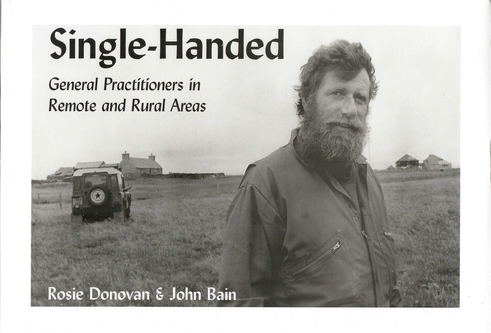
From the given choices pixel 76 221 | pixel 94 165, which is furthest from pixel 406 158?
pixel 76 221

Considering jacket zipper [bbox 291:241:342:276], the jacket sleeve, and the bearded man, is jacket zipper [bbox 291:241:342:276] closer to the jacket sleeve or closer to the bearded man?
the bearded man

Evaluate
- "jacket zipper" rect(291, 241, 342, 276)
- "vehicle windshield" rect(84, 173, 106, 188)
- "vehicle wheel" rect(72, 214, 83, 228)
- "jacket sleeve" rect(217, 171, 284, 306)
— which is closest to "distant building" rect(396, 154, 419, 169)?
"jacket zipper" rect(291, 241, 342, 276)

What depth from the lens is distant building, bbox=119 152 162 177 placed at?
3393mm

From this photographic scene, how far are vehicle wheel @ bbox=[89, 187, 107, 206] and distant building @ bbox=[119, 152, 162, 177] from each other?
0.24 meters

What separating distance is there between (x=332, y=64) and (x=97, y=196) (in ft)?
6.59

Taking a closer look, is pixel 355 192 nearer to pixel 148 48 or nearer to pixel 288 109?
pixel 288 109

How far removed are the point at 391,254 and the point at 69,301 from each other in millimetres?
2433

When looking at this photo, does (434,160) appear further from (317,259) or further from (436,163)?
(317,259)

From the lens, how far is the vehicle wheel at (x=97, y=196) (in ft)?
11.3

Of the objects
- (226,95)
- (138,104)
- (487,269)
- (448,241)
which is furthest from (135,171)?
(487,269)

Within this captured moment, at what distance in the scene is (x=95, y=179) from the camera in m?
3.44

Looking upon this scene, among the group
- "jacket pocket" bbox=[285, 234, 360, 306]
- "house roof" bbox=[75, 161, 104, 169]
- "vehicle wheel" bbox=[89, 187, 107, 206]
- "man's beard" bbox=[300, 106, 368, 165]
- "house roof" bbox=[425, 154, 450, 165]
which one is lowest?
"jacket pocket" bbox=[285, 234, 360, 306]

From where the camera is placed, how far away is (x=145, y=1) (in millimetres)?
3410
